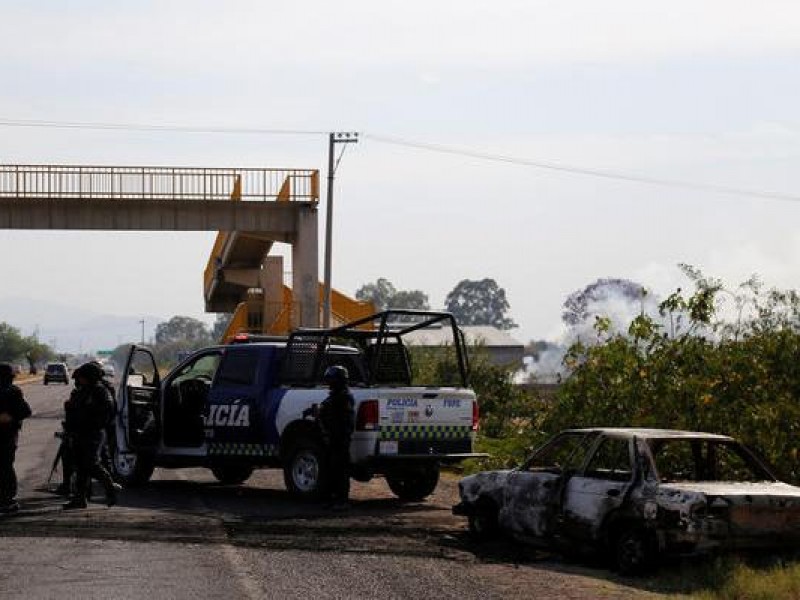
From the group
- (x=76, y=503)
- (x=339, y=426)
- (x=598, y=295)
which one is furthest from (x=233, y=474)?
(x=598, y=295)

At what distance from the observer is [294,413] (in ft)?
61.9

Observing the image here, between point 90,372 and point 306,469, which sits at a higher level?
point 90,372

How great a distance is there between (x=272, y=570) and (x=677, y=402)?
7.27 meters

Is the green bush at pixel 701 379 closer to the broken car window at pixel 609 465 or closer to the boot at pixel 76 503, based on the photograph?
the broken car window at pixel 609 465

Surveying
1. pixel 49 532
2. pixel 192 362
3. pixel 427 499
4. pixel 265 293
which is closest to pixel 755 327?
pixel 427 499

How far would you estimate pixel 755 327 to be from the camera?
1883cm

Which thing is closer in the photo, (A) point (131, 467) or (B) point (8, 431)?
(B) point (8, 431)

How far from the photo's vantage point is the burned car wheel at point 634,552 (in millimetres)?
12258

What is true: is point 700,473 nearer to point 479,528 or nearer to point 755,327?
point 479,528

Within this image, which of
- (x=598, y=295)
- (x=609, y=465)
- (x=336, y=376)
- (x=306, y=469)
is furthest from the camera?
(x=598, y=295)

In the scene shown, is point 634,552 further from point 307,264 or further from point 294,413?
point 307,264

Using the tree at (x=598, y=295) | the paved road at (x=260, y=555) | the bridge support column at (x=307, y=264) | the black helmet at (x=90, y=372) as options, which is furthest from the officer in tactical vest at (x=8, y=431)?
the tree at (x=598, y=295)

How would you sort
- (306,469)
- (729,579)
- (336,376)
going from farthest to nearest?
1. (306,469)
2. (336,376)
3. (729,579)

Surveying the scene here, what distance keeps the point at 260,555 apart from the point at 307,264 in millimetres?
34981
